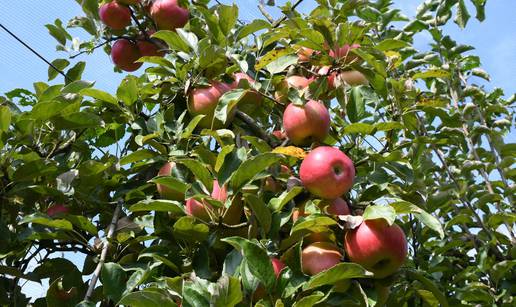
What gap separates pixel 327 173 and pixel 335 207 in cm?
9

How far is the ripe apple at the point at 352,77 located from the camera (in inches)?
57.7

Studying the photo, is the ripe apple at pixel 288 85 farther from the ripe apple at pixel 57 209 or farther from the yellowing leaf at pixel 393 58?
the ripe apple at pixel 57 209

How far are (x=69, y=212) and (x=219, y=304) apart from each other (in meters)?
0.71

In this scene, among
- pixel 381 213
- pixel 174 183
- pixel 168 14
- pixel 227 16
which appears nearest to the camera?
pixel 381 213

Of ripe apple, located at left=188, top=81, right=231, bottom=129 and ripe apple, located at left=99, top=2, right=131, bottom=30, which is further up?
ripe apple, located at left=99, top=2, right=131, bottom=30

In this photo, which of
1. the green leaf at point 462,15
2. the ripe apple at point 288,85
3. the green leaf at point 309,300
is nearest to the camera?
the green leaf at point 309,300

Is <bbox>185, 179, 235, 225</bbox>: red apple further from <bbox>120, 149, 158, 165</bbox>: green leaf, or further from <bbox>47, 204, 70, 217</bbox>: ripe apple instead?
<bbox>47, 204, 70, 217</bbox>: ripe apple

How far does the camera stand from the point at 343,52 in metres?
1.45

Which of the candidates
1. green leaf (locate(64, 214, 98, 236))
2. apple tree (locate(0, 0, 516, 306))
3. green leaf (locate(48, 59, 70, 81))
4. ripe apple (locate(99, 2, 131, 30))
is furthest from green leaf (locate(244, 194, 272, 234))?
green leaf (locate(48, 59, 70, 81))

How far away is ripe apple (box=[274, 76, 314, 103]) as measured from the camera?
1485 mm

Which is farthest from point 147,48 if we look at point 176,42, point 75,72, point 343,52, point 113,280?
point 113,280

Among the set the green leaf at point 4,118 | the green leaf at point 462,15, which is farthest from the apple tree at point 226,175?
the green leaf at point 462,15

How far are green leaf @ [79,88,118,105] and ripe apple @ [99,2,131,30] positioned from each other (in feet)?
1.16

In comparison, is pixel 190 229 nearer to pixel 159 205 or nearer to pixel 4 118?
pixel 159 205
